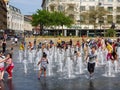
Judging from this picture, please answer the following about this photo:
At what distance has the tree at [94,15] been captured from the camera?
93938 mm

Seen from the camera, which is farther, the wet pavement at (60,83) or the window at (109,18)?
the window at (109,18)

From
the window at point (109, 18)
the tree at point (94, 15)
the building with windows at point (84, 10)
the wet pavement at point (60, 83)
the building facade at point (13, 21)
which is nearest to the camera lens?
the wet pavement at point (60, 83)

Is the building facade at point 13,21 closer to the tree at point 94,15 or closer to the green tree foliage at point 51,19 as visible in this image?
the tree at point 94,15

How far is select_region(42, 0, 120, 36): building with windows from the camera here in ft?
331

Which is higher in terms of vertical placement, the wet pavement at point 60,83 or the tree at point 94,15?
the tree at point 94,15

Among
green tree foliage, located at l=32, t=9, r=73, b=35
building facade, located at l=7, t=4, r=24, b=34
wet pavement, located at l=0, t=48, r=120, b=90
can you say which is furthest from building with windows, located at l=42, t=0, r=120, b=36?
wet pavement, located at l=0, t=48, r=120, b=90

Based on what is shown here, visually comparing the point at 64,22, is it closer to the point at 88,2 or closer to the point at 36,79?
the point at 88,2

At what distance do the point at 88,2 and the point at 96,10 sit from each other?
42.4 ft

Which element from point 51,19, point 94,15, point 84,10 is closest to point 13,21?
point 84,10

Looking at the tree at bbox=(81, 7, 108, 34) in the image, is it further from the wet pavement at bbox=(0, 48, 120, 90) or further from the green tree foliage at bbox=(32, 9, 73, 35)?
the wet pavement at bbox=(0, 48, 120, 90)

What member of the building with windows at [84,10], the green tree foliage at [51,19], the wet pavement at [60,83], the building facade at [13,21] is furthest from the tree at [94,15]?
the wet pavement at [60,83]

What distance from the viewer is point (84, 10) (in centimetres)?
10425

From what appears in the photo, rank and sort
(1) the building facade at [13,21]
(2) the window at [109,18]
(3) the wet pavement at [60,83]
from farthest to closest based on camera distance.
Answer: (1) the building facade at [13,21] → (2) the window at [109,18] → (3) the wet pavement at [60,83]

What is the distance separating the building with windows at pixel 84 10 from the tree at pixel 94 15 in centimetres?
137
